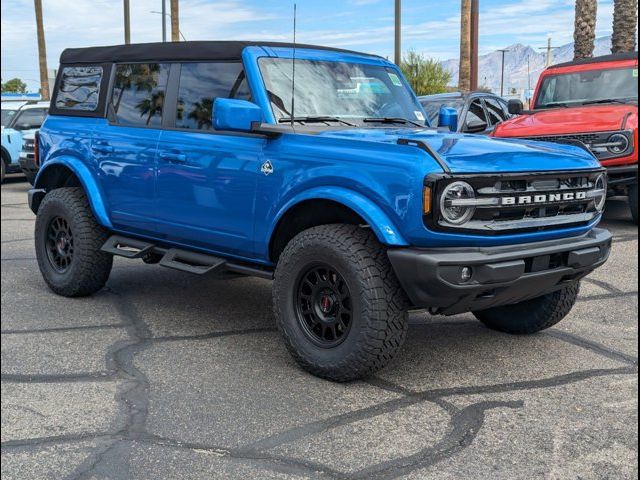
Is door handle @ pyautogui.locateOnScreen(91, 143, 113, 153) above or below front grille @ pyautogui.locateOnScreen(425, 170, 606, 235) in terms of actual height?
above

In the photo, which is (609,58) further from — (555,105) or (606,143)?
(606,143)

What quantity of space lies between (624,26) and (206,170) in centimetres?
1431

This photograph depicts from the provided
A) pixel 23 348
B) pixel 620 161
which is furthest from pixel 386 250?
pixel 620 161

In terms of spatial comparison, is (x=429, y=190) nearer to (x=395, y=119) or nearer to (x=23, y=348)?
(x=395, y=119)

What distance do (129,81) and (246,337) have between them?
2.28 meters

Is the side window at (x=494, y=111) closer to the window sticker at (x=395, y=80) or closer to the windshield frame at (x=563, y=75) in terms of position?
the windshield frame at (x=563, y=75)

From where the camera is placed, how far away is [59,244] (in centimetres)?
640

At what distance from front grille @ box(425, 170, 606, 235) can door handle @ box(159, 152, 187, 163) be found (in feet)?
6.48

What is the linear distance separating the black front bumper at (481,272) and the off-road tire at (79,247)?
9.74ft

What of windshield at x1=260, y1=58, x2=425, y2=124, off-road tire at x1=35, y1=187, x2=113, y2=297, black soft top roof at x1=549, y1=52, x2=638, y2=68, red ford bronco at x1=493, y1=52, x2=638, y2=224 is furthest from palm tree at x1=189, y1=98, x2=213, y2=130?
black soft top roof at x1=549, y1=52, x2=638, y2=68

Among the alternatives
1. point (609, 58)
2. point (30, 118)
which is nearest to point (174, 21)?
point (30, 118)

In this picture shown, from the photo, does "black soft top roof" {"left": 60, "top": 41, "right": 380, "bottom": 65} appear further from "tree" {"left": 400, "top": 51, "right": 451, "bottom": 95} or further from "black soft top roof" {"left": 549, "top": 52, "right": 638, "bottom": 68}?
"tree" {"left": 400, "top": 51, "right": 451, "bottom": 95}

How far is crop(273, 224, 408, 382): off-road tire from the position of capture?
4.09 meters

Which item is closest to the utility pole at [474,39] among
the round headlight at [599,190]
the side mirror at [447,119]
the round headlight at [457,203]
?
the side mirror at [447,119]
